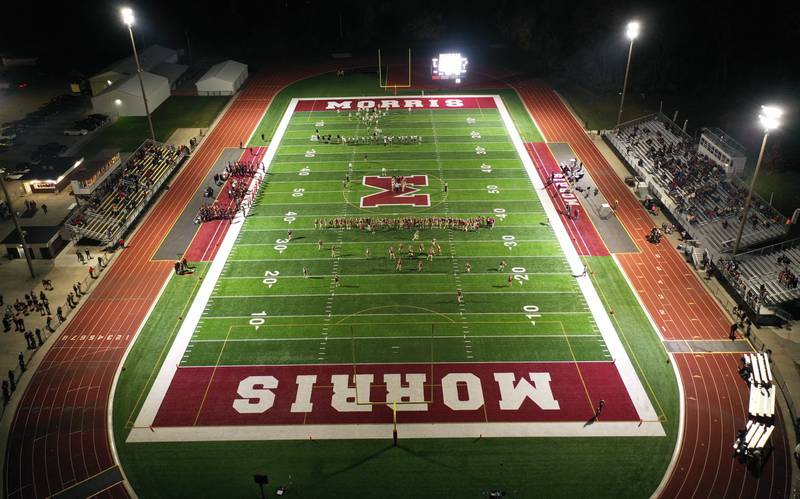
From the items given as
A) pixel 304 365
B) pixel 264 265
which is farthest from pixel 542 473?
pixel 264 265

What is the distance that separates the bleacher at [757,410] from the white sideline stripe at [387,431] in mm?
3315

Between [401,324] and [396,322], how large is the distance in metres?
0.33

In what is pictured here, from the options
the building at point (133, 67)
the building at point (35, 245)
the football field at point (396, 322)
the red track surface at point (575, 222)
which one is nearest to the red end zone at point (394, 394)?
the football field at point (396, 322)

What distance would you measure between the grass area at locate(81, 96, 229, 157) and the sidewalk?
19.2 m

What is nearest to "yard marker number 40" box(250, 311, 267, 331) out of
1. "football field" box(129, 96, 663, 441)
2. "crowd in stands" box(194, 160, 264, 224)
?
"football field" box(129, 96, 663, 441)

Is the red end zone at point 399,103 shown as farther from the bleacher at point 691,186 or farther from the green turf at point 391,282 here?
the bleacher at point 691,186

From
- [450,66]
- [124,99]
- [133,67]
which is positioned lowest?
[124,99]

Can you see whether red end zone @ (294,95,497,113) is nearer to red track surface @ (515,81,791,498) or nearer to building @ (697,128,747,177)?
red track surface @ (515,81,791,498)

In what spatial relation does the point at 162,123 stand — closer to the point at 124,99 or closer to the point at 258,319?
the point at 124,99

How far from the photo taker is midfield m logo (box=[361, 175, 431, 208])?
48.1 m

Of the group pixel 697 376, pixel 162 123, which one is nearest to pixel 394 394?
pixel 697 376

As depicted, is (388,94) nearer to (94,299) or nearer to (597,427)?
(94,299)

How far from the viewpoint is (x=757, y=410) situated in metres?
28.7

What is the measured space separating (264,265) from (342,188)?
12.3 metres
